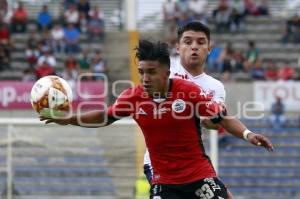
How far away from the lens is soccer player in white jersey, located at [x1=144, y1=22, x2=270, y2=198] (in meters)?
7.61

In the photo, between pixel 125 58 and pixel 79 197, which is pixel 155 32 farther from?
pixel 79 197

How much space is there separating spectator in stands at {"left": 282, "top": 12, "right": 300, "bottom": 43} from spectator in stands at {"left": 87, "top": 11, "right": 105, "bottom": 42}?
4.82 metres

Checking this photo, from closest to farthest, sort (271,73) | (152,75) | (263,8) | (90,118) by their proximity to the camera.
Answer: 1. (152,75)
2. (90,118)
3. (271,73)
4. (263,8)

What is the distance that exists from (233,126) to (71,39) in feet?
49.4

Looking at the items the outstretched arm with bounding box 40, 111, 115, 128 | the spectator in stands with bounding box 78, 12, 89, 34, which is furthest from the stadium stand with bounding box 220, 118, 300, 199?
the outstretched arm with bounding box 40, 111, 115, 128

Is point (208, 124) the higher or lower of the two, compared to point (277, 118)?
higher

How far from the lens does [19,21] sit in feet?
73.0

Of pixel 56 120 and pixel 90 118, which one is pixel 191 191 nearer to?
pixel 90 118

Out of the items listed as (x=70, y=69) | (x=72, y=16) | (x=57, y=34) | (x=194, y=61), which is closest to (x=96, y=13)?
(x=72, y=16)

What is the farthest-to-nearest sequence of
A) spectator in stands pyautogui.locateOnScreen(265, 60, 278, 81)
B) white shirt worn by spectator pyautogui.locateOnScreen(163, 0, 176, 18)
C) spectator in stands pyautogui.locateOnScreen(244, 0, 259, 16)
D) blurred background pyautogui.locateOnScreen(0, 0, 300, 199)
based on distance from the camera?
1. spectator in stands pyautogui.locateOnScreen(244, 0, 259, 16)
2. white shirt worn by spectator pyautogui.locateOnScreen(163, 0, 176, 18)
3. spectator in stands pyautogui.locateOnScreen(265, 60, 278, 81)
4. blurred background pyautogui.locateOnScreen(0, 0, 300, 199)

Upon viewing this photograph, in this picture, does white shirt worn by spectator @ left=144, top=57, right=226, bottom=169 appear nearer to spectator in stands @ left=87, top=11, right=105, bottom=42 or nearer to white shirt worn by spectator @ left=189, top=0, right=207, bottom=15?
spectator in stands @ left=87, top=11, right=105, bottom=42

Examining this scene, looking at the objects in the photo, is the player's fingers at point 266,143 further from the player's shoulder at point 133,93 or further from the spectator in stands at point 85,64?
the spectator in stands at point 85,64

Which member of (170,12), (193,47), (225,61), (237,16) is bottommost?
(225,61)

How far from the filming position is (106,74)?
20562 millimetres
